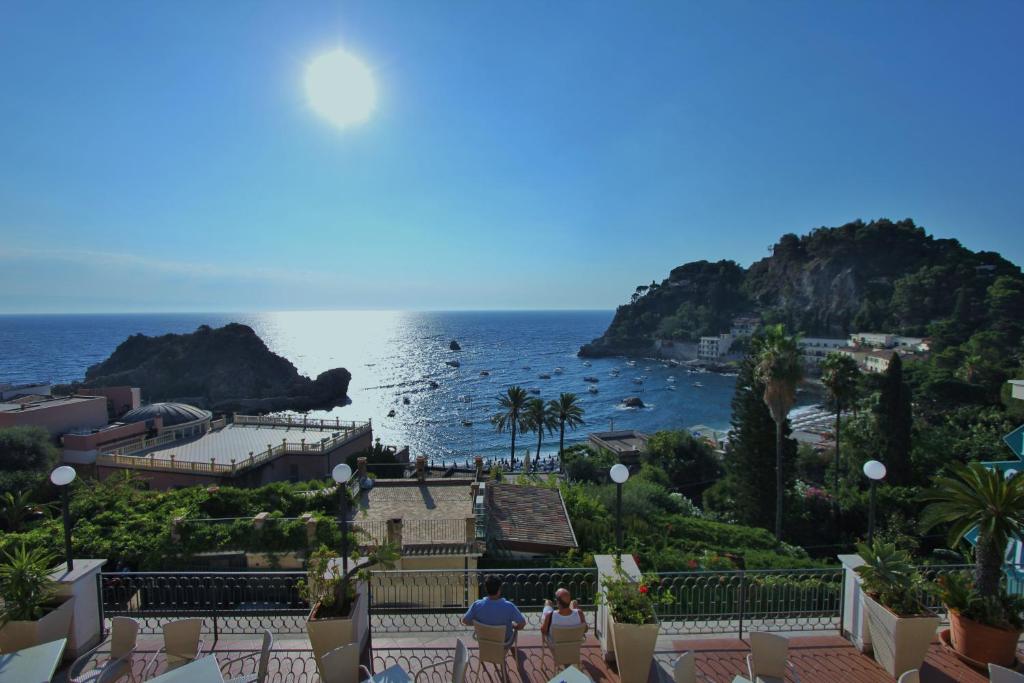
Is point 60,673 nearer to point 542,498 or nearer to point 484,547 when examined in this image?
point 484,547

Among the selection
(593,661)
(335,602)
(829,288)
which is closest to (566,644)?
(593,661)

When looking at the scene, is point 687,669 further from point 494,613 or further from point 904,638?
point 904,638

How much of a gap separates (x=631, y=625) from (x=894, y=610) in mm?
3077

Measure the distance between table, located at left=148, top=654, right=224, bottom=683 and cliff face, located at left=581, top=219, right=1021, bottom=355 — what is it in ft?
351

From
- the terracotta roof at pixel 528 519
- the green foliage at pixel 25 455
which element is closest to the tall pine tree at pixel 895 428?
the terracotta roof at pixel 528 519

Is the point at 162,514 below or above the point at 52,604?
below

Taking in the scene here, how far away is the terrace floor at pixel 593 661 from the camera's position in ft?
19.6

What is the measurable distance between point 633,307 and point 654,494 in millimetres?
137119

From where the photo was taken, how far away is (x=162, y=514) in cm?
1430

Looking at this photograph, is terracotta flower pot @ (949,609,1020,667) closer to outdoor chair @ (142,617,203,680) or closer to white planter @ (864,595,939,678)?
white planter @ (864,595,939,678)

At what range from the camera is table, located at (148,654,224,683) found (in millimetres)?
4512

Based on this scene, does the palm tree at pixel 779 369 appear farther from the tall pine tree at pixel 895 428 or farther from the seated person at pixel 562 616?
the seated person at pixel 562 616

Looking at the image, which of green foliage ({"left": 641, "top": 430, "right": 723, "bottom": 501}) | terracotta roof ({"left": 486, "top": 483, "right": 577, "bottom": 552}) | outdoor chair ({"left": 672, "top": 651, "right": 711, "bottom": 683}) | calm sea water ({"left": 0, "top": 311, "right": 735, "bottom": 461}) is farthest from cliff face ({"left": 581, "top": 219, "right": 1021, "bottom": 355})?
outdoor chair ({"left": 672, "top": 651, "right": 711, "bottom": 683})

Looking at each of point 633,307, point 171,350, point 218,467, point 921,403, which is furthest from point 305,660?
point 633,307
